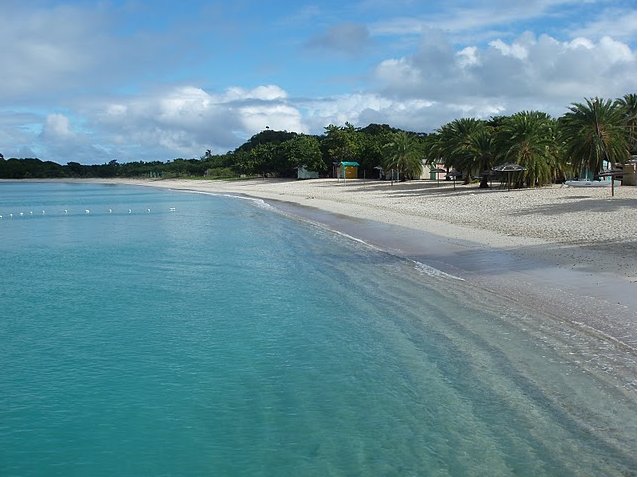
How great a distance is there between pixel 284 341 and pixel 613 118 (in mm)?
39454

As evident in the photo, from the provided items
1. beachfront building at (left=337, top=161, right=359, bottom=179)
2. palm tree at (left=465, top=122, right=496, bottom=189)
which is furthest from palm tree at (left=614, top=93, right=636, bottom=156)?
beachfront building at (left=337, top=161, right=359, bottom=179)

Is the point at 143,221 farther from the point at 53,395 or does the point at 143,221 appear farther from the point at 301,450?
the point at 301,450

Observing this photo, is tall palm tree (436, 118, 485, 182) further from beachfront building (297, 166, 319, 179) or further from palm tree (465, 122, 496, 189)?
beachfront building (297, 166, 319, 179)

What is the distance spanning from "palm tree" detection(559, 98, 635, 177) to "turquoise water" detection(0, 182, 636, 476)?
30029 mm

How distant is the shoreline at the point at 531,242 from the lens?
14133 millimetres

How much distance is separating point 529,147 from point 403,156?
25.1 meters

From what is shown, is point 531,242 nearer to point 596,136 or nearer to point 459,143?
point 596,136

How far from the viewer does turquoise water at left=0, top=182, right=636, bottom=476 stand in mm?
7914

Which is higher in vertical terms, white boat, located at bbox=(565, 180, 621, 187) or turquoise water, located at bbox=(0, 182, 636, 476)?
white boat, located at bbox=(565, 180, 621, 187)

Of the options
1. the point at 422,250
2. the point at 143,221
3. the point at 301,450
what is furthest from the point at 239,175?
the point at 301,450

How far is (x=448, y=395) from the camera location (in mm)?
9672

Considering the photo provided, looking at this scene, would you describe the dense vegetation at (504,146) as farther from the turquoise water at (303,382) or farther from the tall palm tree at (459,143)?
the turquoise water at (303,382)

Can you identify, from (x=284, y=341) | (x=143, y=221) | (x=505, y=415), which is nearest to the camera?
(x=505, y=415)

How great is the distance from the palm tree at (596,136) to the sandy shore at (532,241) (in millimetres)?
2515
